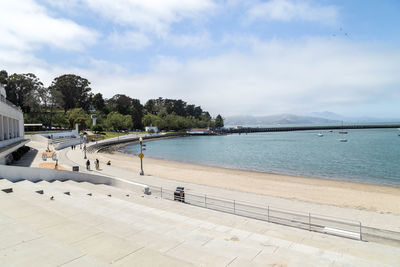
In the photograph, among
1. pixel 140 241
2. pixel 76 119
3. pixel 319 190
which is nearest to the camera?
pixel 140 241

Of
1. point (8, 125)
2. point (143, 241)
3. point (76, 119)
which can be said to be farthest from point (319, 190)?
point (76, 119)

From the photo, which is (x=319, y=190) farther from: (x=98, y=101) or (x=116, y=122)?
(x=98, y=101)

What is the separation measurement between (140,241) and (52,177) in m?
14.7

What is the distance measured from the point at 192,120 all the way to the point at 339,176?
141693 mm

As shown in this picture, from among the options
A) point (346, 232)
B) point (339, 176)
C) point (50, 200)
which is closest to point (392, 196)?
point (339, 176)

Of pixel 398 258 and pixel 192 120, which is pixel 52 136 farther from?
pixel 192 120

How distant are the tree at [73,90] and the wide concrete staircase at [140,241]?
4723 inches

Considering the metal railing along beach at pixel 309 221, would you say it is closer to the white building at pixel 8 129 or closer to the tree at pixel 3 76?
the white building at pixel 8 129

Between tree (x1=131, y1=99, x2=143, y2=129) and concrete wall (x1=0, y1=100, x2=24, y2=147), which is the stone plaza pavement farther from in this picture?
tree (x1=131, y1=99, x2=143, y2=129)

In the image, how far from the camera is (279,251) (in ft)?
26.7

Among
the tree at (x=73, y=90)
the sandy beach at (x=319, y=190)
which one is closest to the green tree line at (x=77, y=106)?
the tree at (x=73, y=90)

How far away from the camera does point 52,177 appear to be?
19500 mm

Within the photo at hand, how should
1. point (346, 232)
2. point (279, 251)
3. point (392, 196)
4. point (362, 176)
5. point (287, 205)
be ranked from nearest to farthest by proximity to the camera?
point (279, 251) < point (346, 232) < point (287, 205) < point (392, 196) < point (362, 176)

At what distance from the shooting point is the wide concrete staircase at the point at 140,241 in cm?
619
